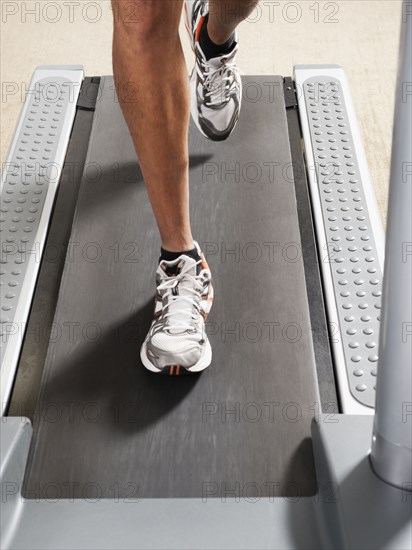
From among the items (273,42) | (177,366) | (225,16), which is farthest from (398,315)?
(273,42)

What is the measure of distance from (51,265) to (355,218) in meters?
0.69

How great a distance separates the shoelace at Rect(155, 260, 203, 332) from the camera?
1.51 metres

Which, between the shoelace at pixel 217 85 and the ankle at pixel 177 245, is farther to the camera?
the shoelace at pixel 217 85

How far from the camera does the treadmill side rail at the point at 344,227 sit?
150cm

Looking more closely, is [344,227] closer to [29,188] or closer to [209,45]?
[209,45]

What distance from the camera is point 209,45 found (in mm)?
2072

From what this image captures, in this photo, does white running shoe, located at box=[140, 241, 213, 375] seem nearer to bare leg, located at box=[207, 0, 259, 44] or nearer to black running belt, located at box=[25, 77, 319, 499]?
black running belt, located at box=[25, 77, 319, 499]

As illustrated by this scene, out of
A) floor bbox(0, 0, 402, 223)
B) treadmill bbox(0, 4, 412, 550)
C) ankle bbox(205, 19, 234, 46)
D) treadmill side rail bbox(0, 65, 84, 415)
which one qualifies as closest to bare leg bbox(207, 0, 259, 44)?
ankle bbox(205, 19, 234, 46)

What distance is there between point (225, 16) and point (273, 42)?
1166mm

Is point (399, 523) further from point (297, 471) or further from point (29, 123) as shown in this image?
point (29, 123)

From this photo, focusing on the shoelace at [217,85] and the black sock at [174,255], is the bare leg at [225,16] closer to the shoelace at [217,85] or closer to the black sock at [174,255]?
the shoelace at [217,85]

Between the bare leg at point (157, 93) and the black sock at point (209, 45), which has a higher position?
the black sock at point (209, 45)

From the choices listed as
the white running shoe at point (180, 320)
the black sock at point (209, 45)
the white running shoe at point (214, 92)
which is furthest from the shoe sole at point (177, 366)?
the black sock at point (209, 45)

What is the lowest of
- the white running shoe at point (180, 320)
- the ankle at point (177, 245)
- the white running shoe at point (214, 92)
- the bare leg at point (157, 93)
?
the white running shoe at point (180, 320)
